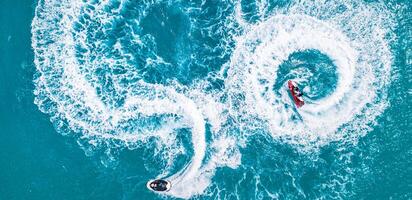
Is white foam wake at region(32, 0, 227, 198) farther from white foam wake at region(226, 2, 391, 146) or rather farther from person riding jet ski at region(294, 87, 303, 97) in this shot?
person riding jet ski at region(294, 87, 303, 97)

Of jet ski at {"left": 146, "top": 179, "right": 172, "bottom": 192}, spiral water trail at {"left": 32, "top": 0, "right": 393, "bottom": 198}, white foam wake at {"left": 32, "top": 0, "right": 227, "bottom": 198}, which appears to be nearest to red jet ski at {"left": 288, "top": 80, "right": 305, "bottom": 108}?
spiral water trail at {"left": 32, "top": 0, "right": 393, "bottom": 198}

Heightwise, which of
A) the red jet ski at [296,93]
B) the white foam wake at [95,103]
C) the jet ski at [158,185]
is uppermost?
the white foam wake at [95,103]

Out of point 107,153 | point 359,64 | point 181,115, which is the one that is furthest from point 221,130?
point 359,64

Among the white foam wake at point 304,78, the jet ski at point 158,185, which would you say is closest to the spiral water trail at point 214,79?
the white foam wake at point 304,78

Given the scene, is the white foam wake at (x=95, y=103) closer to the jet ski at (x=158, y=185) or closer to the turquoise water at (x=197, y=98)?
the turquoise water at (x=197, y=98)

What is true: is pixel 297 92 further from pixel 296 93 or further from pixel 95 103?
pixel 95 103

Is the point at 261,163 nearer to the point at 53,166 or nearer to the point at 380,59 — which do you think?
the point at 380,59

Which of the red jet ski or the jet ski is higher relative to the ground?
the red jet ski
